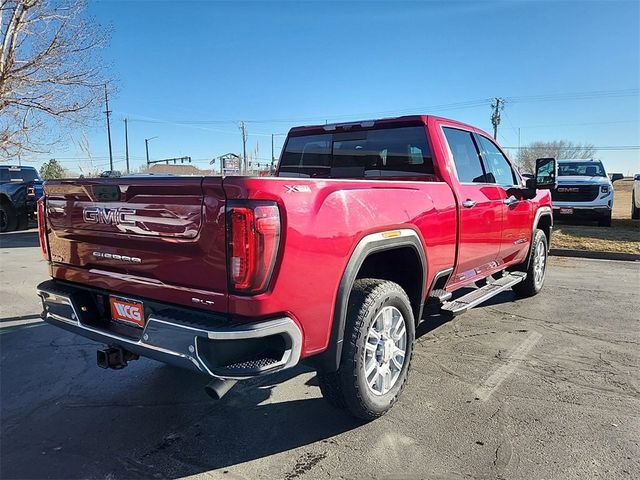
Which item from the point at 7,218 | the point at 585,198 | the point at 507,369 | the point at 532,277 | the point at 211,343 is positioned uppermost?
Answer: the point at 585,198

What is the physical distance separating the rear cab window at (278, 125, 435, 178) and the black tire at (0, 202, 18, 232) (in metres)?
14.1

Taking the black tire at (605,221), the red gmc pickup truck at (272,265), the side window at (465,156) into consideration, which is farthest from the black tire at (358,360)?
the black tire at (605,221)

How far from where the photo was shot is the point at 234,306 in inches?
92.0

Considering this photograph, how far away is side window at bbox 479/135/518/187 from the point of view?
507 centimetres

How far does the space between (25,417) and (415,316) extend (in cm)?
288

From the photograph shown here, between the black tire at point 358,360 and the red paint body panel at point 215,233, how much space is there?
25 cm

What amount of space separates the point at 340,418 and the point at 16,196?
52.4ft

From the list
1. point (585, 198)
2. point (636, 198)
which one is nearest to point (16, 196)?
point (585, 198)

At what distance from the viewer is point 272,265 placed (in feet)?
7.67

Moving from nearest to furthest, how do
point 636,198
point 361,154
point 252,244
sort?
1. point 252,244
2. point 361,154
3. point 636,198

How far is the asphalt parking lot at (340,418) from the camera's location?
2688 millimetres

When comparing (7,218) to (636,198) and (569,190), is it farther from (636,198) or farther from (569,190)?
(636,198)

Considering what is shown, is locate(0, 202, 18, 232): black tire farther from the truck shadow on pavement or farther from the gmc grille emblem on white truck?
the gmc grille emblem on white truck

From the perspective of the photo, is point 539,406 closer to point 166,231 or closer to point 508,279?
point 508,279
